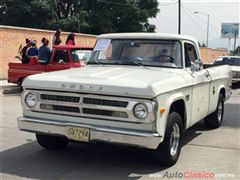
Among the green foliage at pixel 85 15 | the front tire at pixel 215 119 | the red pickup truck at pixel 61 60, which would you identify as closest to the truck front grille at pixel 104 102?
the front tire at pixel 215 119

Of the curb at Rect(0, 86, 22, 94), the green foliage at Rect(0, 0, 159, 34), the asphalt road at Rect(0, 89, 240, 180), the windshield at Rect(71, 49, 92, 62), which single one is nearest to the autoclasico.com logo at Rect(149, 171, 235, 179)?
the asphalt road at Rect(0, 89, 240, 180)

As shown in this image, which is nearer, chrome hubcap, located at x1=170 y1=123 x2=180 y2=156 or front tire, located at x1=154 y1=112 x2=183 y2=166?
front tire, located at x1=154 y1=112 x2=183 y2=166

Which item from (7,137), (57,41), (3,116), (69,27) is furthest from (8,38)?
(69,27)

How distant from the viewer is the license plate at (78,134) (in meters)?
5.55

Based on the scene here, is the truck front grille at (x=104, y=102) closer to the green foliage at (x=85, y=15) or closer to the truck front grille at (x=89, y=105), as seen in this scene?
the truck front grille at (x=89, y=105)

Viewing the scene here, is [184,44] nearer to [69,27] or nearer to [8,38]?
[8,38]

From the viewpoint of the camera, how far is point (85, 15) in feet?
134

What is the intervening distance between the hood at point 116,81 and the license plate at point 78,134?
51 cm

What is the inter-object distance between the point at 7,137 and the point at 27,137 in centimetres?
35

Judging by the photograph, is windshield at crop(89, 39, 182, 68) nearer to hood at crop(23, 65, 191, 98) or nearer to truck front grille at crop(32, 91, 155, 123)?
hood at crop(23, 65, 191, 98)

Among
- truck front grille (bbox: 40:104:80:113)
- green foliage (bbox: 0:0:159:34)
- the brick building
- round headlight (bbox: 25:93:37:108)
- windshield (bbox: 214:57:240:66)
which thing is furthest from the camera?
green foliage (bbox: 0:0:159:34)

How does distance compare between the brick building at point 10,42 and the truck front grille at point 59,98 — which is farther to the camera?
the brick building at point 10,42

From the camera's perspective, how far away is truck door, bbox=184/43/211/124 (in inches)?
273

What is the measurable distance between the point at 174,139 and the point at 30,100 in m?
2.11
